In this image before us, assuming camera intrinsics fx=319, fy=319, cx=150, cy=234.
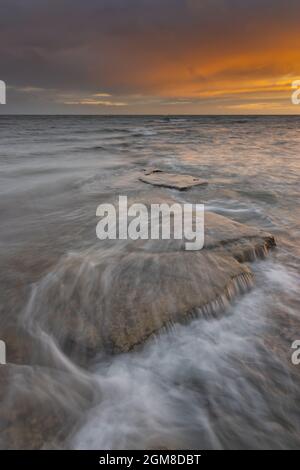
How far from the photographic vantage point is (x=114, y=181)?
9664 mm

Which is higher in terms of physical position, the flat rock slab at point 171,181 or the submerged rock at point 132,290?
the flat rock slab at point 171,181

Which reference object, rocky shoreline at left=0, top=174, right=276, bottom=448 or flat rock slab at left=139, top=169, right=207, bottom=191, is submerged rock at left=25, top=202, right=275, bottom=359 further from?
flat rock slab at left=139, top=169, right=207, bottom=191

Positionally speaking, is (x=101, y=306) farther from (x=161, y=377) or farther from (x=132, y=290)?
(x=161, y=377)

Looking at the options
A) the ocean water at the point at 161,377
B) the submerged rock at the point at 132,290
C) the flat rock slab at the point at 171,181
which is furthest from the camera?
the flat rock slab at the point at 171,181

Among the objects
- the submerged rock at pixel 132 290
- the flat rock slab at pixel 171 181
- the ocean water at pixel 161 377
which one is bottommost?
the ocean water at pixel 161 377

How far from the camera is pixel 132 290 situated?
3.36 metres

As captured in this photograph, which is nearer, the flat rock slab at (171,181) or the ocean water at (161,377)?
the ocean water at (161,377)

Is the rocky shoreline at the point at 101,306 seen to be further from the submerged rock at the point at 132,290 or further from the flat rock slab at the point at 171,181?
the flat rock slab at the point at 171,181

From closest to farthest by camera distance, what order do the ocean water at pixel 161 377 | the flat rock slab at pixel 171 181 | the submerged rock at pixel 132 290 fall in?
1. the ocean water at pixel 161 377
2. the submerged rock at pixel 132 290
3. the flat rock slab at pixel 171 181

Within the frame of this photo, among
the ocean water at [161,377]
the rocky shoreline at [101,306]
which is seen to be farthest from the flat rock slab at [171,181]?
the rocky shoreline at [101,306]

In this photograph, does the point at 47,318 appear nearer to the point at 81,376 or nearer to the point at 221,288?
the point at 81,376

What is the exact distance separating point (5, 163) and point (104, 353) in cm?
1372

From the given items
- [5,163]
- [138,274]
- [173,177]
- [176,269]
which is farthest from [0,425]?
[5,163]

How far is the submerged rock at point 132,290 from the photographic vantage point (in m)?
2.95
